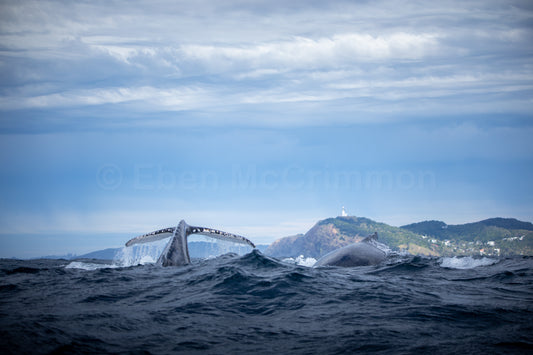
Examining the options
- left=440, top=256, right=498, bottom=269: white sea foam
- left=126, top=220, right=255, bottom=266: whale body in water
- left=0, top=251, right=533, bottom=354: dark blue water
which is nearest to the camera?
left=0, top=251, right=533, bottom=354: dark blue water

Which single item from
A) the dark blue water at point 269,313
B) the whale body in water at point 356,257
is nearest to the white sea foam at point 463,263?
the whale body in water at point 356,257

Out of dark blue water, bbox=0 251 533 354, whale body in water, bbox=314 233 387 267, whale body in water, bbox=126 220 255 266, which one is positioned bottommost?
dark blue water, bbox=0 251 533 354

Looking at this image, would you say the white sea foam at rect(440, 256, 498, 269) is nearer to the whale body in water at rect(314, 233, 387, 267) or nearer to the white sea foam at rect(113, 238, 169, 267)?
the whale body in water at rect(314, 233, 387, 267)

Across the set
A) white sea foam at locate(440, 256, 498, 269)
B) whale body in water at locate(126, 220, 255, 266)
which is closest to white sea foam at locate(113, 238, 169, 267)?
whale body in water at locate(126, 220, 255, 266)

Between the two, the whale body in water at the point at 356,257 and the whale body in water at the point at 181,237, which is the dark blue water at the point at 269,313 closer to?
the whale body in water at the point at 356,257

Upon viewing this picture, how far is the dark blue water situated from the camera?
6.74 meters

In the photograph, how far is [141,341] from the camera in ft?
23.0

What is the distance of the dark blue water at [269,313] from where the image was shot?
22.1 feet

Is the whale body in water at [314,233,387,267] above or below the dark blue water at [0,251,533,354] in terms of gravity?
above

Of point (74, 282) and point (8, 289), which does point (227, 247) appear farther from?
point (8, 289)

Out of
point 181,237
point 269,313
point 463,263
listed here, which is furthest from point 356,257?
point 269,313

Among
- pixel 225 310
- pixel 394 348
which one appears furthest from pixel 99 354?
pixel 394 348

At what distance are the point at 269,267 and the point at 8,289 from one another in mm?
8611

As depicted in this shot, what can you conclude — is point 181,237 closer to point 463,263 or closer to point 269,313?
point 269,313
